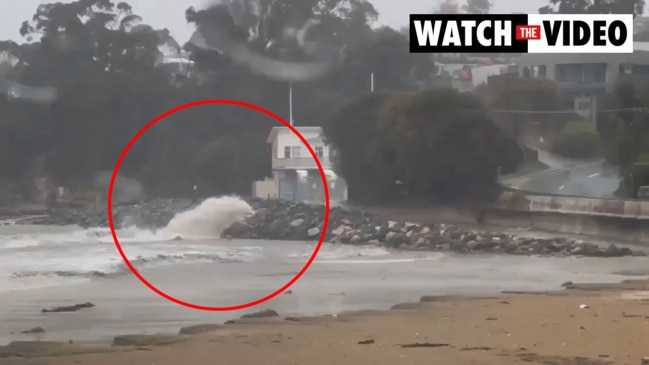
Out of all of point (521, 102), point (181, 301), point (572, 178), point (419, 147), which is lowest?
point (181, 301)

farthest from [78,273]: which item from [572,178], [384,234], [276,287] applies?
[572,178]

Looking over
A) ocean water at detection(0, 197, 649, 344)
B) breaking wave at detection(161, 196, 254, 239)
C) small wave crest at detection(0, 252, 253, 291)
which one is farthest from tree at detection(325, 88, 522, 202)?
small wave crest at detection(0, 252, 253, 291)

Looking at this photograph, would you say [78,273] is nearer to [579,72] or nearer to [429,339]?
[429,339]

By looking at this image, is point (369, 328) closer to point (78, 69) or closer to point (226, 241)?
point (226, 241)

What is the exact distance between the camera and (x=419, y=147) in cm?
331

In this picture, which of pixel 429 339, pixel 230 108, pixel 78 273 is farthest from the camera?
pixel 230 108

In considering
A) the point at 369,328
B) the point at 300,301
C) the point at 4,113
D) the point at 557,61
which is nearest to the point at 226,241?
the point at 300,301

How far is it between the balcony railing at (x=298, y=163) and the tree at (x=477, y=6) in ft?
2.31

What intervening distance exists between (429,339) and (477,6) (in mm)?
1139

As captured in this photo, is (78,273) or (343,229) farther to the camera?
(343,229)

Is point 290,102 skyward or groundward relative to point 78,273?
skyward

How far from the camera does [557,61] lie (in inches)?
132

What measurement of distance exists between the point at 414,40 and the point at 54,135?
1229mm

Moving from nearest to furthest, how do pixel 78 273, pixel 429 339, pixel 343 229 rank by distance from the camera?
pixel 429 339 < pixel 78 273 < pixel 343 229
